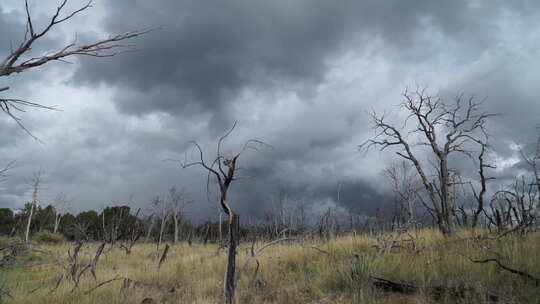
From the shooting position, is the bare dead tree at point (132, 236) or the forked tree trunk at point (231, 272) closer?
the forked tree trunk at point (231, 272)

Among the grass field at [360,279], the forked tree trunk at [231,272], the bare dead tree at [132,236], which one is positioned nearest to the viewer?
the grass field at [360,279]

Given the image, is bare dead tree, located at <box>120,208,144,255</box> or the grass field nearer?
the grass field

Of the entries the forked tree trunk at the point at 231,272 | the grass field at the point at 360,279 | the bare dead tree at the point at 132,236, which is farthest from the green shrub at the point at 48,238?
the forked tree trunk at the point at 231,272

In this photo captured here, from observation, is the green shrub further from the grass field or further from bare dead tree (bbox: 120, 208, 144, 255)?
the grass field

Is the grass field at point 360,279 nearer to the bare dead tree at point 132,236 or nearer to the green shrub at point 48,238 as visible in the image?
the bare dead tree at point 132,236

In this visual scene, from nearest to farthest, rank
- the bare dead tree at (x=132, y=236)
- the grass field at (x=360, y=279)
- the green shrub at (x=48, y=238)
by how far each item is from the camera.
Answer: the grass field at (x=360, y=279) < the bare dead tree at (x=132, y=236) < the green shrub at (x=48, y=238)

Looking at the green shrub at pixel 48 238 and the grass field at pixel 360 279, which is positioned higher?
the grass field at pixel 360 279

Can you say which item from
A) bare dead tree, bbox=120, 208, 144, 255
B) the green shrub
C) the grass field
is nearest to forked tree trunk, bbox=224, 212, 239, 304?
the grass field

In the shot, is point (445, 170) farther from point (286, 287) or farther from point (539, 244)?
point (286, 287)

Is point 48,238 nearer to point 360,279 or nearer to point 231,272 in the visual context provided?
point 231,272

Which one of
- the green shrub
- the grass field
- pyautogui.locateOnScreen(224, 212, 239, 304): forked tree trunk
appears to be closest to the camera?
the grass field

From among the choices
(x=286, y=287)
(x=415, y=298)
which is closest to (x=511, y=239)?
(x=415, y=298)

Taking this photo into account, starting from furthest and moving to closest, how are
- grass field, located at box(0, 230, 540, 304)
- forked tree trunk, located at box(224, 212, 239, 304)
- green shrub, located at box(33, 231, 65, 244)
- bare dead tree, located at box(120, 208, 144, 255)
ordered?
1. green shrub, located at box(33, 231, 65, 244)
2. bare dead tree, located at box(120, 208, 144, 255)
3. forked tree trunk, located at box(224, 212, 239, 304)
4. grass field, located at box(0, 230, 540, 304)

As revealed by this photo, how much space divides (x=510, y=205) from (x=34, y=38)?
31.7 feet
